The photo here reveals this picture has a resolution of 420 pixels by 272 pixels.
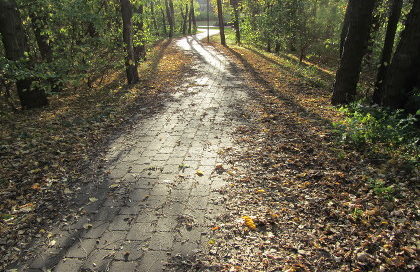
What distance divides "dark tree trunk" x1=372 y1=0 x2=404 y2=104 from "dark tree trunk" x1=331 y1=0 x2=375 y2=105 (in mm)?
499

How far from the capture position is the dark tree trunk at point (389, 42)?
7395 mm

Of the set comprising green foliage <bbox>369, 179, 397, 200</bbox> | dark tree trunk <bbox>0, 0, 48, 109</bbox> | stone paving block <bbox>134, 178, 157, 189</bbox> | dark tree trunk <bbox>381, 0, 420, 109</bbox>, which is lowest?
stone paving block <bbox>134, 178, 157, 189</bbox>

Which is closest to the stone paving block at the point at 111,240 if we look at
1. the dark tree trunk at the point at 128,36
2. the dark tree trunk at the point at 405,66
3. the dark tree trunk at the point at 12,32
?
the dark tree trunk at the point at 12,32

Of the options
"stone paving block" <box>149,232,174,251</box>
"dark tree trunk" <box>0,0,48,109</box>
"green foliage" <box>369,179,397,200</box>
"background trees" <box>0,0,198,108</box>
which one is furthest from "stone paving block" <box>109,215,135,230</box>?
"dark tree trunk" <box>0,0,48,109</box>

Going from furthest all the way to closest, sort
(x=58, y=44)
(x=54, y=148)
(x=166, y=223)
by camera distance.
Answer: (x=58, y=44) < (x=54, y=148) < (x=166, y=223)

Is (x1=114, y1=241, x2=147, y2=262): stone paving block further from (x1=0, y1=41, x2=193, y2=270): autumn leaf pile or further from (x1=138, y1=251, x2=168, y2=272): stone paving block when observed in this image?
(x1=0, y1=41, x2=193, y2=270): autumn leaf pile

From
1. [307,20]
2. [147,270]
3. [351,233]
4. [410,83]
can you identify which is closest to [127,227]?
[147,270]

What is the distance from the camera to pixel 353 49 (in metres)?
7.70

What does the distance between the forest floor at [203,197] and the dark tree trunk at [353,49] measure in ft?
3.21

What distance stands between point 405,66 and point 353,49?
1548 millimetres

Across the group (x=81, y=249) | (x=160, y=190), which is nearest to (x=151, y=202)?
(x=160, y=190)

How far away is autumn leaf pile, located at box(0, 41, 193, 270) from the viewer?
4.16 meters

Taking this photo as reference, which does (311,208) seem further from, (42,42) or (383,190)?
(42,42)

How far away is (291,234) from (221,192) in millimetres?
1240
